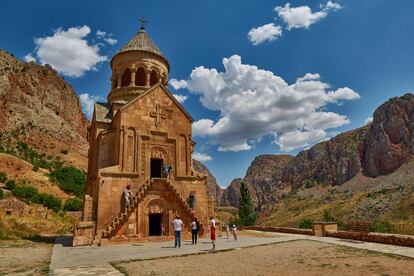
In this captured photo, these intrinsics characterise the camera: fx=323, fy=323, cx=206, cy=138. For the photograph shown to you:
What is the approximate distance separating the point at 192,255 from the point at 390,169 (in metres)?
91.7

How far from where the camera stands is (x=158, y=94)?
71.2 ft

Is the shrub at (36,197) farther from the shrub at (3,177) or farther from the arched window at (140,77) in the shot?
the arched window at (140,77)

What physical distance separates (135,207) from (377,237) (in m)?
12.1

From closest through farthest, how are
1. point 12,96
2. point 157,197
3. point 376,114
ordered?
point 157,197 < point 12,96 < point 376,114

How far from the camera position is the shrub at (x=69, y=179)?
53.6 meters

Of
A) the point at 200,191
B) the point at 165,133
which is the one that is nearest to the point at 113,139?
the point at 165,133

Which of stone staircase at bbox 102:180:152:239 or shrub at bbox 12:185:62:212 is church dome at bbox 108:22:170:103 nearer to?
stone staircase at bbox 102:180:152:239

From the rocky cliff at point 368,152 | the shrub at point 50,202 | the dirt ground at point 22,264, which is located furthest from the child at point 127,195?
the rocky cliff at point 368,152

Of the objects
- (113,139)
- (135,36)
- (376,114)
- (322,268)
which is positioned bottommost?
(322,268)

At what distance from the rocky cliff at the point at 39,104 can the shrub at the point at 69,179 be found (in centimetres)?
1825

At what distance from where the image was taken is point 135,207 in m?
18.0

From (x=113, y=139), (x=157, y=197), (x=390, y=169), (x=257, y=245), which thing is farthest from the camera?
(x=390, y=169)

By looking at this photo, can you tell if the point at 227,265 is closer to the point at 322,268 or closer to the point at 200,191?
the point at 322,268

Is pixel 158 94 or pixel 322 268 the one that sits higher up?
pixel 158 94
